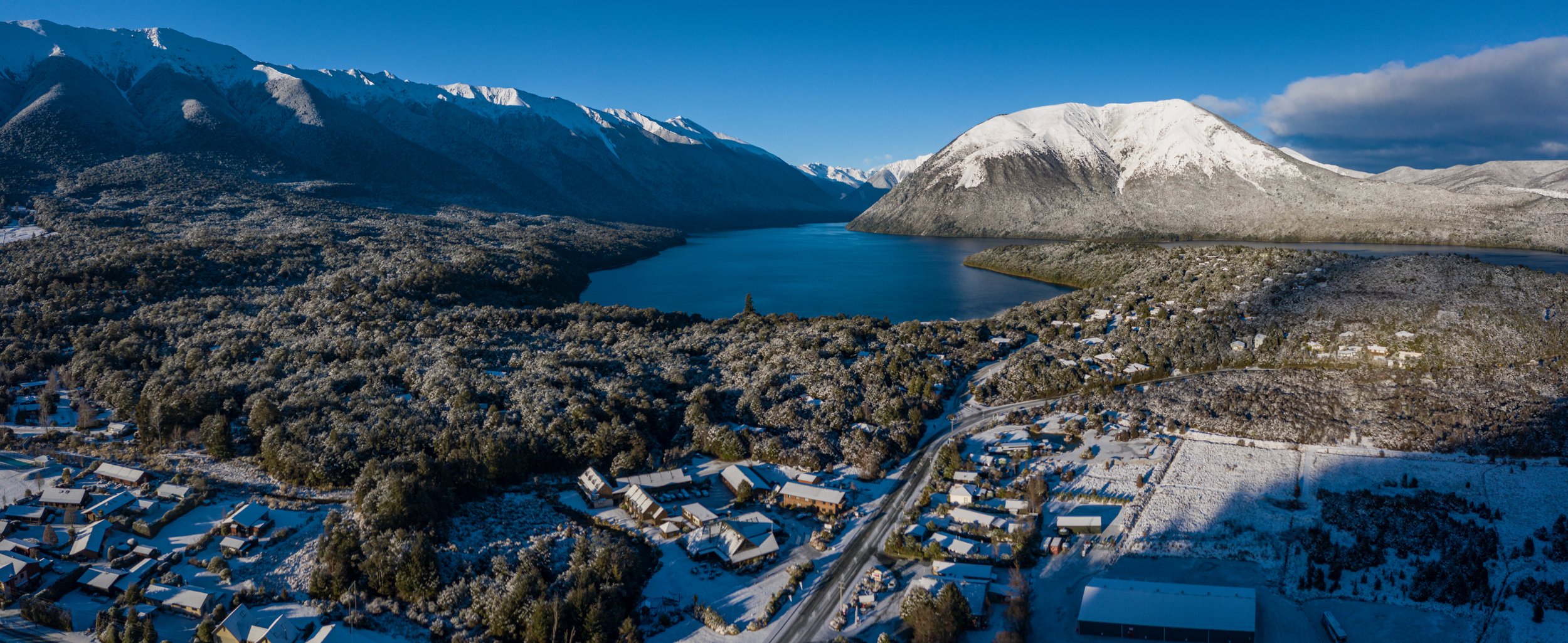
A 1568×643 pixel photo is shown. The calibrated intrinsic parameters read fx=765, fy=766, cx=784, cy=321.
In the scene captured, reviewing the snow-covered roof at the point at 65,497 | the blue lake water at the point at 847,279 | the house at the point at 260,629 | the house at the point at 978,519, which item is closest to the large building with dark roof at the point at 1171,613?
the house at the point at 978,519

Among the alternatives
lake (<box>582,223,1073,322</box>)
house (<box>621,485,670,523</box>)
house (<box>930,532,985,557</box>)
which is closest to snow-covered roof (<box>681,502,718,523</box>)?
house (<box>621,485,670,523</box>)

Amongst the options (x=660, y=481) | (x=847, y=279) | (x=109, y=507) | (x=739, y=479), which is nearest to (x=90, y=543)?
(x=109, y=507)

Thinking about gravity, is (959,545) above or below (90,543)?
below

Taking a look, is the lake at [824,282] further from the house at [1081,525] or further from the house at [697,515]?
the house at [697,515]

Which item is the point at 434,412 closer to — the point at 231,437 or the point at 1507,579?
the point at 231,437

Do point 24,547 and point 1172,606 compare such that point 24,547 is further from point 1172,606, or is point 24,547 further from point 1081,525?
point 1172,606
